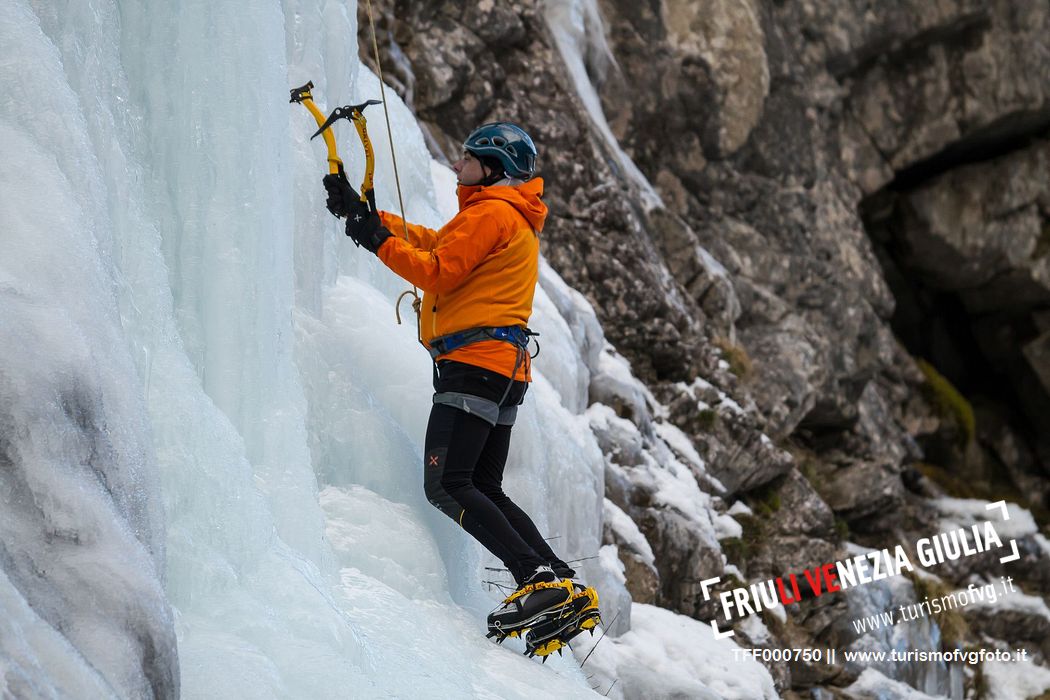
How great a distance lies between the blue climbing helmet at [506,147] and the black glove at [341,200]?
0.50 m

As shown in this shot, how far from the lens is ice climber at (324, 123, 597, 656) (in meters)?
3.87

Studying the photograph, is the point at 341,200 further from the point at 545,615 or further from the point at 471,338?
the point at 545,615

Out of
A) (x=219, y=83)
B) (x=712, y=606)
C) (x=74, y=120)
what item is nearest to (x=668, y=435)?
(x=712, y=606)

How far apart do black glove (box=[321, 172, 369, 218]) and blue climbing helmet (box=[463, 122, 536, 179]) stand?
50cm

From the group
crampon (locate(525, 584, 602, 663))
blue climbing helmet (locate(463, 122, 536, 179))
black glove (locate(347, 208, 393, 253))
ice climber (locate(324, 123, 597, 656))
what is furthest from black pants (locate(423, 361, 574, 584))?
blue climbing helmet (locate(463, 122, 536, 179))

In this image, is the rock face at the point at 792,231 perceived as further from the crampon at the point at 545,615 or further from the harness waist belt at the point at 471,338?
the harness waist belt at the point at 471,338

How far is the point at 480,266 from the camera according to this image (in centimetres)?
406

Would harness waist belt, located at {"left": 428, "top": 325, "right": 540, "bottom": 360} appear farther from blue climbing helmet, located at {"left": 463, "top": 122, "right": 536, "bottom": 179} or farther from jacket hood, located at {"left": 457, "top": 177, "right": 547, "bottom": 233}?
blue climbing helmet, located at {"left": 463, "top": 122, "right": 536, "bottom": 179}

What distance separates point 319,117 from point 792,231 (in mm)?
11072

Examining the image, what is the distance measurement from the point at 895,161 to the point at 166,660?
16113 mm

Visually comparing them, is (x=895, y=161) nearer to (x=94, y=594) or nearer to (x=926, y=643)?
(x=926, y=643)

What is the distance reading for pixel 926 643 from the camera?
456 inches

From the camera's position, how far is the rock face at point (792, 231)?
10039mm

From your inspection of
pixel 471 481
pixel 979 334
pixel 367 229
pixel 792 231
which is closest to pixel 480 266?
pixel 367 229
